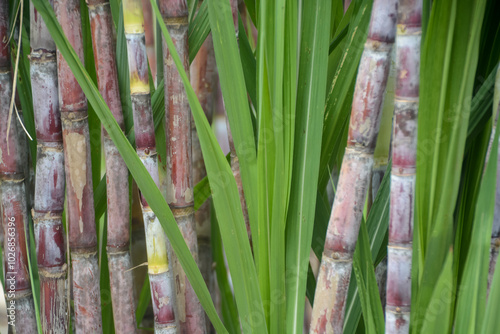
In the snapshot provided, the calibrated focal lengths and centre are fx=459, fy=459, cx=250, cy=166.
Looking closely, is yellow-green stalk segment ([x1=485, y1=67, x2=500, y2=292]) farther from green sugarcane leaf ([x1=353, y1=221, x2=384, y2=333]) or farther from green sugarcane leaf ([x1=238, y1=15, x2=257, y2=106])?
green sugarcane leaf ([x1=238, y1=15, x2=257, y2=106])

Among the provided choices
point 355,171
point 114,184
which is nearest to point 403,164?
point 355,171

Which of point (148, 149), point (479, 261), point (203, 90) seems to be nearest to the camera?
point (479, 261)

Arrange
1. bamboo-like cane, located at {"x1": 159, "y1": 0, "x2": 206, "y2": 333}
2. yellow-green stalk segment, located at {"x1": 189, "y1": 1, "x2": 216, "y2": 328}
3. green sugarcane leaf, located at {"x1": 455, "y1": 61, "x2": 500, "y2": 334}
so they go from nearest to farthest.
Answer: green sugarcane leaf, located at {"x1": 455, "y1": 61, "x2": 500, "y2": 334}, bamboo-like cane, located at {"x1": 159, "y1": 0, "x2": 206, "y2": 333}, yellow-green stalk segment, located at {"x1": 189, "y1": 1, "x2": 216, "y2": 328}

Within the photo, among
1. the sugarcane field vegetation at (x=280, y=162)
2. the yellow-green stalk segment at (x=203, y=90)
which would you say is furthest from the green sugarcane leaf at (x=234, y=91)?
the yellow-green stalk segment at (x=203, y=90)

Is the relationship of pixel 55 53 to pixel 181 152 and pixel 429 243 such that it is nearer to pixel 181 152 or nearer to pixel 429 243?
pixel 181 152

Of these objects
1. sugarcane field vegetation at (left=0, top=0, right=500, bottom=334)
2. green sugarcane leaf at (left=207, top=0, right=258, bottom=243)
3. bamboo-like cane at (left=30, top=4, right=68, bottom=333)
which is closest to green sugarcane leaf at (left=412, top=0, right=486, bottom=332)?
sugarcane field vegetation at (left=0, top=0, right=500, bottom=334)

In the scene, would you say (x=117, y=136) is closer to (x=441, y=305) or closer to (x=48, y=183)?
(x=48, y=183)
